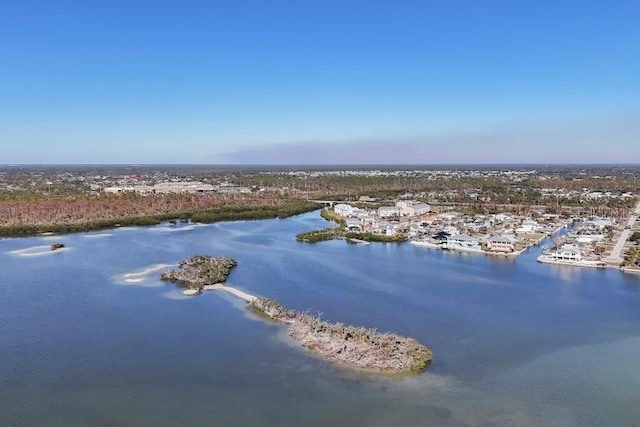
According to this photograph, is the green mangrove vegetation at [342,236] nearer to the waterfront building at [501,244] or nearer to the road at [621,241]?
the waterfront building at [501,244]

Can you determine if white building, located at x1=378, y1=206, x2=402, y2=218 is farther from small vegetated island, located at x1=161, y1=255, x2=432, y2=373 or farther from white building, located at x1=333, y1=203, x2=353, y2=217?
small vegetated island, located at x1=161, y1=255, x2=432, y2=373

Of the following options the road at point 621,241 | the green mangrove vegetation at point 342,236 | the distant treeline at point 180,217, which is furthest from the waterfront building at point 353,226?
the road at point 621,241

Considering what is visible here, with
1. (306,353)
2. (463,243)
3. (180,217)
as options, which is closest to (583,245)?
(463,243)

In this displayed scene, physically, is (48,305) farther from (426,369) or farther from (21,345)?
(426,369)

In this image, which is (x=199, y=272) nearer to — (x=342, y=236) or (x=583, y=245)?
(x=342, y=236)

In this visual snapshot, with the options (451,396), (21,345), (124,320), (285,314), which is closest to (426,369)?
(451,396)
